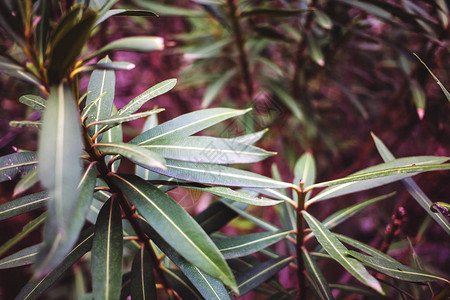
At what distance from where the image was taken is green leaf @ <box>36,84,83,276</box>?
0.26 metres

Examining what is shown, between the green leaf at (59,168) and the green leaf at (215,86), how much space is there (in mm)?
665

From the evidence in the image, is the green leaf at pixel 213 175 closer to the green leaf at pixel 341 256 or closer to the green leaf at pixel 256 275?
the green leaf at pixel 341 256

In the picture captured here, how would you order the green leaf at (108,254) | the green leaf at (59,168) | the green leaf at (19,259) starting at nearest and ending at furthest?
the green leaf at (59,168), the green leaf at (108,254), the green leaf at (19,259)

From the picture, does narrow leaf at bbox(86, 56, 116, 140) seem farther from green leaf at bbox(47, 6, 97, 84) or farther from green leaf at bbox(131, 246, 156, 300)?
green leaf at bbox(131, 246, 156, 300)

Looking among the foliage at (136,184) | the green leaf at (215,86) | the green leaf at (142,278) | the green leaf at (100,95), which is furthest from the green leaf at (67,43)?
the green leaf at (215,86)

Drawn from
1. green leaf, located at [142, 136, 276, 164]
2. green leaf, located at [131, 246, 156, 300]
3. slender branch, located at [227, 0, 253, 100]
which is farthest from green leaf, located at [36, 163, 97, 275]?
slender branch, located at [227, 0, 253, 100]

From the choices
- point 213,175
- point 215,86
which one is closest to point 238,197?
point 213,175

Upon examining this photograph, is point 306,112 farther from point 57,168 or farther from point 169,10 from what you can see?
point 57,168

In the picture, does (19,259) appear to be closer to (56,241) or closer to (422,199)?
(56,241)

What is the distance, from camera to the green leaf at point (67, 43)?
0.30m

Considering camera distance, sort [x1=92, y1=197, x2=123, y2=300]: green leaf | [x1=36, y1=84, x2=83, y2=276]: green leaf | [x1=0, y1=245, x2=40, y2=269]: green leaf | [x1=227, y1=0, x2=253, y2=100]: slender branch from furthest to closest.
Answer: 1. [x1=227, y1=0, x2=253, y2=100]: slender branch
2. [x1=0, y1=245, x2=40, y2=269]: green leaf
3. [x1=92, y1=197, x2=123, y2=300]: green leaf
4. [x1=36, y1=84, x2=83, y2=276]: green leaf

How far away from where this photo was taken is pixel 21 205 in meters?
0.44

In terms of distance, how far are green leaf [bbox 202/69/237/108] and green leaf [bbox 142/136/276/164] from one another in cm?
54

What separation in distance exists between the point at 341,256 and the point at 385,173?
5.3 inches
